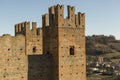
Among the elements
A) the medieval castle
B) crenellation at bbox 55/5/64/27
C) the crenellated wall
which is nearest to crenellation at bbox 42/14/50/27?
the medieval castle

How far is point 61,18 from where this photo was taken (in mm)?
30781

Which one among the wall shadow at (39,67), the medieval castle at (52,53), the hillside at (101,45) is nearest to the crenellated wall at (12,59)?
the medieval castle at (52,53)

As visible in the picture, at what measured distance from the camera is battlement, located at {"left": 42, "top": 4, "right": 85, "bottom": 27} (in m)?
30.7

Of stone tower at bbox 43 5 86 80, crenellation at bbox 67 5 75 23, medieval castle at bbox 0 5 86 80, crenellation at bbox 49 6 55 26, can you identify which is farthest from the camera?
crenellation at bbox 67 5 75 23

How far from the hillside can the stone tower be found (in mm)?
117564

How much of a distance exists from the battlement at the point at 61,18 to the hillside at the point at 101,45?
117054mm

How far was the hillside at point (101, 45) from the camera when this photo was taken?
14950 cm

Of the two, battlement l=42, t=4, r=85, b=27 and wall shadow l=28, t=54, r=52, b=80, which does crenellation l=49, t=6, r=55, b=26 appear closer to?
battlement l=42, t=4, r=85, b=27

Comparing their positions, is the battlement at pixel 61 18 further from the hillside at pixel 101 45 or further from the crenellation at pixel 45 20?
the hillside at pixel 101 45

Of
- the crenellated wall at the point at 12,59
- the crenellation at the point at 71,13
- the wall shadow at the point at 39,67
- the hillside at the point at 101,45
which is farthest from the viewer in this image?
the hillside at the point at 101,45

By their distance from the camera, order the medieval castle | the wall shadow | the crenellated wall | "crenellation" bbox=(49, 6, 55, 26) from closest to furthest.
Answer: the crenellated wall < the medieval castle < the wall shadow < "crenellation" bbox=(49, 6, 55, 26)

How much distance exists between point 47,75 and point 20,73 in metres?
3.22

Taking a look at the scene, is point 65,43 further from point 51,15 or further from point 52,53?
point 51,15

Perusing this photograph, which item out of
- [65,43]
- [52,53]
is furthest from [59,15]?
[52,53]
